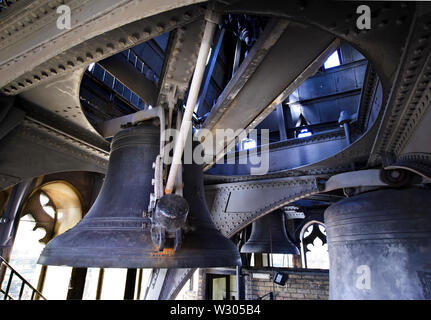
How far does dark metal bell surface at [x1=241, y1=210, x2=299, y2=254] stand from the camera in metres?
6.37

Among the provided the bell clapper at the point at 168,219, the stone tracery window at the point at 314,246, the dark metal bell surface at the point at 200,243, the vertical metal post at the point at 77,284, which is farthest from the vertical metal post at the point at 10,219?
the stone tracery window at the point at 314,246

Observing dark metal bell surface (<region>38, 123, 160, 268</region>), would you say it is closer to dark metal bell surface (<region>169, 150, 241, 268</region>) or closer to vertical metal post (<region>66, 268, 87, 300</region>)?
dark metal bell surface (<region>169, 150, 241, 268</region>)

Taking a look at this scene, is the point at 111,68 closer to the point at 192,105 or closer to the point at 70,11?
the point at 70,11

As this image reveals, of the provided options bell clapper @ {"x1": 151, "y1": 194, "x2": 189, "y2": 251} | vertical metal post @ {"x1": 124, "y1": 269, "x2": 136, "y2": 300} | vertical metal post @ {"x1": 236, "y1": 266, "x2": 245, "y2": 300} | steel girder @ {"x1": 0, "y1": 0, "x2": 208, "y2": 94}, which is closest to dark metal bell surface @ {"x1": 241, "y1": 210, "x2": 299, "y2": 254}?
vertical metal post @ {"x1": 236, "y1": 266, "x2": 245, "y2": 300}

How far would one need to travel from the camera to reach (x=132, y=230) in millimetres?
1460

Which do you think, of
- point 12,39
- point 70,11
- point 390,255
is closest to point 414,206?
point 390,255

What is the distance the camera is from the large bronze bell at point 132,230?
1.33 m

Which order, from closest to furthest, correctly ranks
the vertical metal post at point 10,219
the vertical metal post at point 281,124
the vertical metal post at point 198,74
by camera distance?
the vertical metal post at point 198,74 → the vertical metal post at point 10,219 → the vertical metal post at point 281,124

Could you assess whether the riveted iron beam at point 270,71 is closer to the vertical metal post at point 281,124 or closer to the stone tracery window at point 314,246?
the vertical metal post at point 281,124

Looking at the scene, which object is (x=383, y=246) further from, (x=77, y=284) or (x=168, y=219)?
(x=77, y=284)

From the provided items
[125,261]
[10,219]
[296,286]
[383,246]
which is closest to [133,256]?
[125,261]

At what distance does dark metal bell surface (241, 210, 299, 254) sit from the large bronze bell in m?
4.96

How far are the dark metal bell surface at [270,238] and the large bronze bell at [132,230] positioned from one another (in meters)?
4.96

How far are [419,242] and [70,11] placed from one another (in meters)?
3.03
